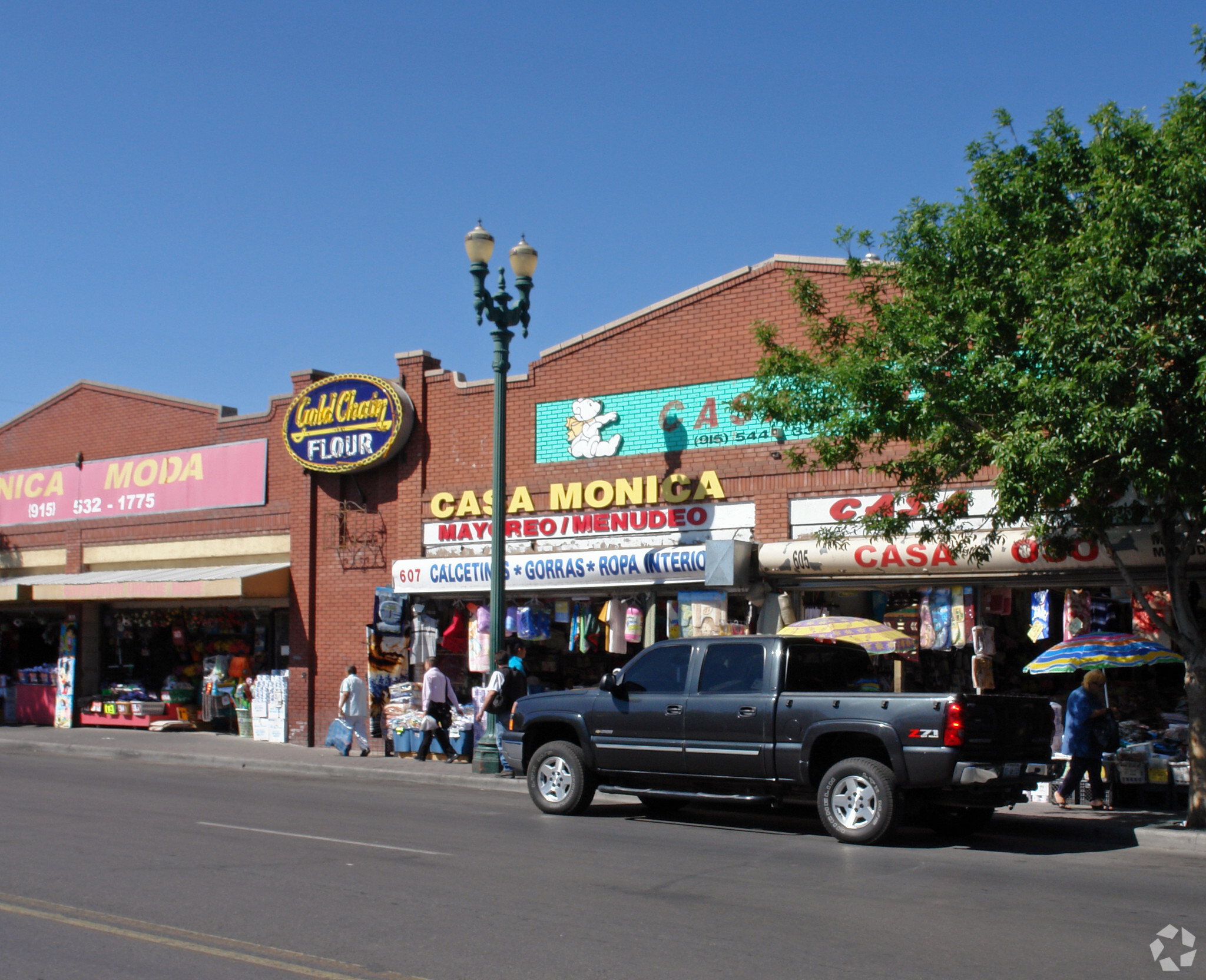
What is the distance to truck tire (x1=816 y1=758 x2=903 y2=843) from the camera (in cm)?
1079

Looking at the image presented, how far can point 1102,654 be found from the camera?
14.0 metres

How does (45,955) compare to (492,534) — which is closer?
(45,955)

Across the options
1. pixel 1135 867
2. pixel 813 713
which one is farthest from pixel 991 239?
pixel 1135 867

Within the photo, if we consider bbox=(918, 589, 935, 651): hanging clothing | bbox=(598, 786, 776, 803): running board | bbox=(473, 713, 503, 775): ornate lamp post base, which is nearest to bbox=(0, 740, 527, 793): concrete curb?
bbox=(473, 713, 503, 775): ornate lamp post base

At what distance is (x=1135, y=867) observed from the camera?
33.8 feet

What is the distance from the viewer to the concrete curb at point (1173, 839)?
11.3 m

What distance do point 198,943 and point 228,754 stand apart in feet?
48.9

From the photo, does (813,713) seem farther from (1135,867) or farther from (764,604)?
(764,604)

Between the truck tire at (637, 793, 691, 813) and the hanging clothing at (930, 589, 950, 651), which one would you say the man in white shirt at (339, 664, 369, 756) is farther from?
the hanging clothing at (930, 589, 950, 651)

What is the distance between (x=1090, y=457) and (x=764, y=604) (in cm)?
704

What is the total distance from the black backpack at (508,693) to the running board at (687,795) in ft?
14.8

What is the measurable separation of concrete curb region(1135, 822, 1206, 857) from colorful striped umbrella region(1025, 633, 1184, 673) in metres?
2.37

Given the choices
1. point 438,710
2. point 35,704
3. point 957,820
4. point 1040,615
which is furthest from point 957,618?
point 35,704

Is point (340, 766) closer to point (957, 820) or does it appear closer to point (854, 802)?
point (854, 802)
